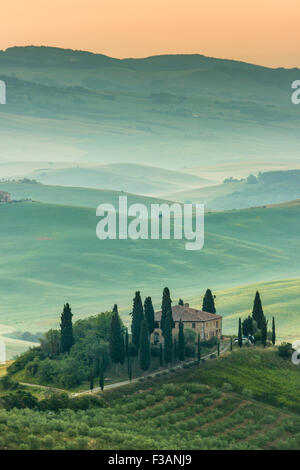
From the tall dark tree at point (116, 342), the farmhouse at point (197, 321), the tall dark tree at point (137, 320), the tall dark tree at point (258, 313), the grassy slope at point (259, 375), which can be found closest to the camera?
the grassy slope at point (259, 375)

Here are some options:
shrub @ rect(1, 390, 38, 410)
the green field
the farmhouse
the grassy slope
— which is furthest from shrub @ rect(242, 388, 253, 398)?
shrub @ rect(1, 390, 38, 410)

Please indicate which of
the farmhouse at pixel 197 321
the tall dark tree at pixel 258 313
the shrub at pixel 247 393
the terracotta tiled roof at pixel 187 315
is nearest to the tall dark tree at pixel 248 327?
the tall dark tree at pixel 258 313

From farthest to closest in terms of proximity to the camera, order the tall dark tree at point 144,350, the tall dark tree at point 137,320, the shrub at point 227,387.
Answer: the tall dark tree at point 137,320 → the tall dark tree at point 144,350 → the shrub at point 227,387

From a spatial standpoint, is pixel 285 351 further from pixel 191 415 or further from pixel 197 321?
pixel 191 415

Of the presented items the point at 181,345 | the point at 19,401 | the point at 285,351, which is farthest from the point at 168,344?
the point at 19,401

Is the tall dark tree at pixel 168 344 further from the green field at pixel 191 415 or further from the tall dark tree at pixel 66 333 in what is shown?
the tall dark tree at pixel 66 333
